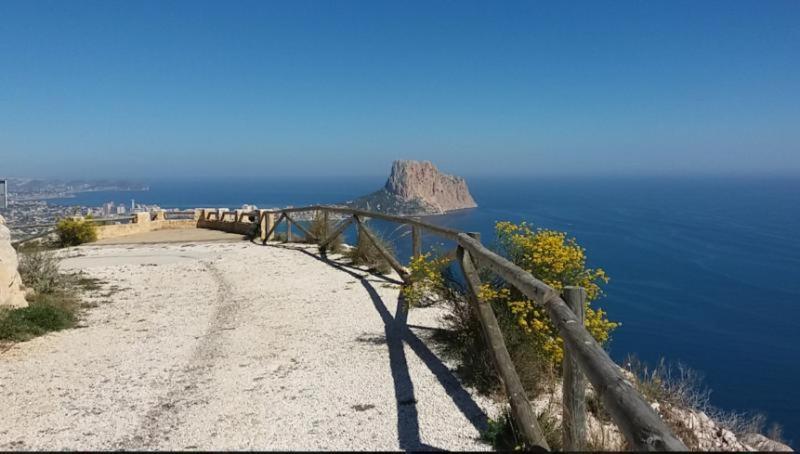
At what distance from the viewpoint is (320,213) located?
1369 cm

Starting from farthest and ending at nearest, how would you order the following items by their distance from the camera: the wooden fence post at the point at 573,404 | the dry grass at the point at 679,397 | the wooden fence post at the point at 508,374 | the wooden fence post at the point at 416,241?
the wooden fence post at the point at 416,241 → the dry grass at the point at 679,397 → the wooden fence post at the point at 508,374 → the wooden fence post at the point at 573,404

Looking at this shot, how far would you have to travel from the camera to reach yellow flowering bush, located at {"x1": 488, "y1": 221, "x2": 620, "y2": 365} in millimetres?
4172

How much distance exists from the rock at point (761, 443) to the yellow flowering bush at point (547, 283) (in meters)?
1.27

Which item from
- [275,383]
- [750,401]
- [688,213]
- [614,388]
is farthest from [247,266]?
[688,213]

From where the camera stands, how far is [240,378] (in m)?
4.57

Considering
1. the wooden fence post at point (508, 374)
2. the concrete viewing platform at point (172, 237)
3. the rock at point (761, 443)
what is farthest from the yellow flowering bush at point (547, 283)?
the concrete viewing platform at point (172, 237)

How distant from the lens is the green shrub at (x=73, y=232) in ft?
50.8

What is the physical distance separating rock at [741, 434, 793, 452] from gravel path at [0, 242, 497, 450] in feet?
6.83

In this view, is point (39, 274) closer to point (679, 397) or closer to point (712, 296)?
point (679, 397)

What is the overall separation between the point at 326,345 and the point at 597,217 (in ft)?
295

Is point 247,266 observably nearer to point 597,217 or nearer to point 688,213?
→ point 597,217

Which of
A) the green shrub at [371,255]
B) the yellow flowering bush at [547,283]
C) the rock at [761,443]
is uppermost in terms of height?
the yellow flowering bush at [547,283]

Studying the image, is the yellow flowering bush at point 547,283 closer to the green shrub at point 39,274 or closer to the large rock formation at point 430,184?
the green shrub at point 39,274

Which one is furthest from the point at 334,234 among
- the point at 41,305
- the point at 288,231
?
the point at 41,305
